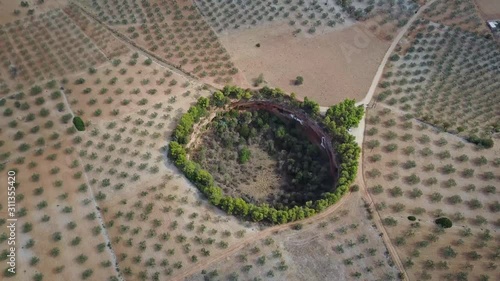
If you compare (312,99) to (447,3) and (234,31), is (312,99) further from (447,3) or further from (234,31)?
(447,3)

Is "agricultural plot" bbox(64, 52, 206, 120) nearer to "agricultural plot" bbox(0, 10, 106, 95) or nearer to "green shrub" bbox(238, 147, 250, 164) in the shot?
"agricultural plot" bbox(0, 10, 106, 95)

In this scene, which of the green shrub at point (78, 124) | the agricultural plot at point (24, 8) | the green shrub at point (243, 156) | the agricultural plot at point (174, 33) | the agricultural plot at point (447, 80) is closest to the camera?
the green shrub at point (78, 124)

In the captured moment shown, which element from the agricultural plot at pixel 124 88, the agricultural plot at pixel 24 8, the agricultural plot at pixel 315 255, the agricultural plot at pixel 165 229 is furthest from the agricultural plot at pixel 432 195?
the agricultural plot at pixel 24 8

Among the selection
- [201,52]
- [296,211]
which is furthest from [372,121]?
[201,52]

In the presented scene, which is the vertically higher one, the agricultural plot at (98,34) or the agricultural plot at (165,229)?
the agricultural plot at (98,34)

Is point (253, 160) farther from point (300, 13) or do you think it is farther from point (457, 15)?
point (457, 15)

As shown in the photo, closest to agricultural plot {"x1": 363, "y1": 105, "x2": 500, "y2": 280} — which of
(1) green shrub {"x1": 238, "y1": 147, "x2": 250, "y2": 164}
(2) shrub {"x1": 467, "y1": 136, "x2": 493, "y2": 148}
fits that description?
(2) shrub {"x1": 467, "y1": 136, "x2": 493, "y2": 148}

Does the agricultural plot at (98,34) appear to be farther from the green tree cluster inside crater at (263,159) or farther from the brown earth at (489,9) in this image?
the brown earth at (489,9)
